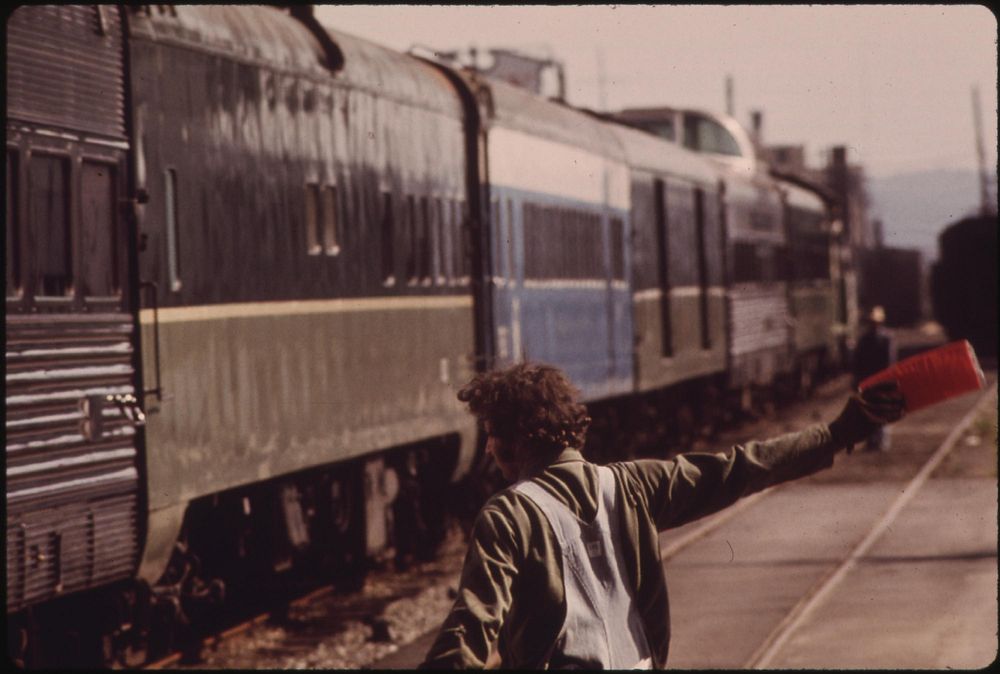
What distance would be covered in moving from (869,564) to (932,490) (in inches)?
222

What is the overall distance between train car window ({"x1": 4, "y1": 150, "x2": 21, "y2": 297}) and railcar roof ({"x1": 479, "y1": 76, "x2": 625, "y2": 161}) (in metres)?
7.70

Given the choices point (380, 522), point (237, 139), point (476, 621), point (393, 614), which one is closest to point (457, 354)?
point (380, 522)

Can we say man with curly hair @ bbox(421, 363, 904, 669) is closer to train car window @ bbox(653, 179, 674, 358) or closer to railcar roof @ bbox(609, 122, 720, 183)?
railcar roof @ bbox(609, 122, 720, 183)

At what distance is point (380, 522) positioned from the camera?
13.7 meters

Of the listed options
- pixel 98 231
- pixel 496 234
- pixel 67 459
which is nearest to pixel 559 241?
pixel 496 234

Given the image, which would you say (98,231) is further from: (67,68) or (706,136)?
(706,136)

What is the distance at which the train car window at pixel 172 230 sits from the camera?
32.9ft

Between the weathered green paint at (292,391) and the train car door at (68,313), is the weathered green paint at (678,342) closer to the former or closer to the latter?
the weathered green paint at (292,391)

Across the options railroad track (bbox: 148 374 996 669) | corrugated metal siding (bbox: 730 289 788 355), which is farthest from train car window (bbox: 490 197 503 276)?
corrugated metal siding (bbox: 730 289 788 355)

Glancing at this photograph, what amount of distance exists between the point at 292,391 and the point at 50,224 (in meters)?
2.80

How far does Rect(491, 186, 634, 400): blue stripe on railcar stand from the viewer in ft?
52.7

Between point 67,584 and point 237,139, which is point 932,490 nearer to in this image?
point 237,139

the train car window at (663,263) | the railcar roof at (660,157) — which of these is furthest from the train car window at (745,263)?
the train car window at (663,263)

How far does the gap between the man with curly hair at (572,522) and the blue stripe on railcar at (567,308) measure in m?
9.39
